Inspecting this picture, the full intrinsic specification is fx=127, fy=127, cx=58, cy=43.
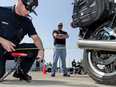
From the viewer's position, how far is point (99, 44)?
1391 mm

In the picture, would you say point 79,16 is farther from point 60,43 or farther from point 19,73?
point 60,43

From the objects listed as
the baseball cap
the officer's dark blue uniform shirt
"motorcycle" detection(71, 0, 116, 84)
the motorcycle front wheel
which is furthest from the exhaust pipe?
the officer's dark blue uniform shirt

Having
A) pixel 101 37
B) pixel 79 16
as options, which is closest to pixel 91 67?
pixel 101 37

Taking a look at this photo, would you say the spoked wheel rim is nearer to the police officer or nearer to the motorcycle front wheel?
the motorcycle front wheel

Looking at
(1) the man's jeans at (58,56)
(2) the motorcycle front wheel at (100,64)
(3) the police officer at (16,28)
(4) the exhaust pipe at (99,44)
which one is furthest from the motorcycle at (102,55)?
(1) the man's jeans at (58,56)

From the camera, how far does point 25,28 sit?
2.57 metres

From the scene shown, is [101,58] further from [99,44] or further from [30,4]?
[30,4]

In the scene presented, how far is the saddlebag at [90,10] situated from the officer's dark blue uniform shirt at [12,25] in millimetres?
1014

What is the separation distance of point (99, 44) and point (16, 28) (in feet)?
5.29

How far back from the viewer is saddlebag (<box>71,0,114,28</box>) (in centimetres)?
182

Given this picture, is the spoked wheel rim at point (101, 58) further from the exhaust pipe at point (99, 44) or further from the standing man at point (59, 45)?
the standing man at point (59, 45)

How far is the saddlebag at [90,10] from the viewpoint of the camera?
1.82 metres

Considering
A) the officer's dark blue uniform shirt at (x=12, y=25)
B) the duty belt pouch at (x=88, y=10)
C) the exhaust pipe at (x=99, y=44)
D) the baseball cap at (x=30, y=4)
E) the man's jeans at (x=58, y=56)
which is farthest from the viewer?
the man's jeans at (x=58, y=56)

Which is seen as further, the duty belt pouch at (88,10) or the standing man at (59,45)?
the standing man at (59,45)
